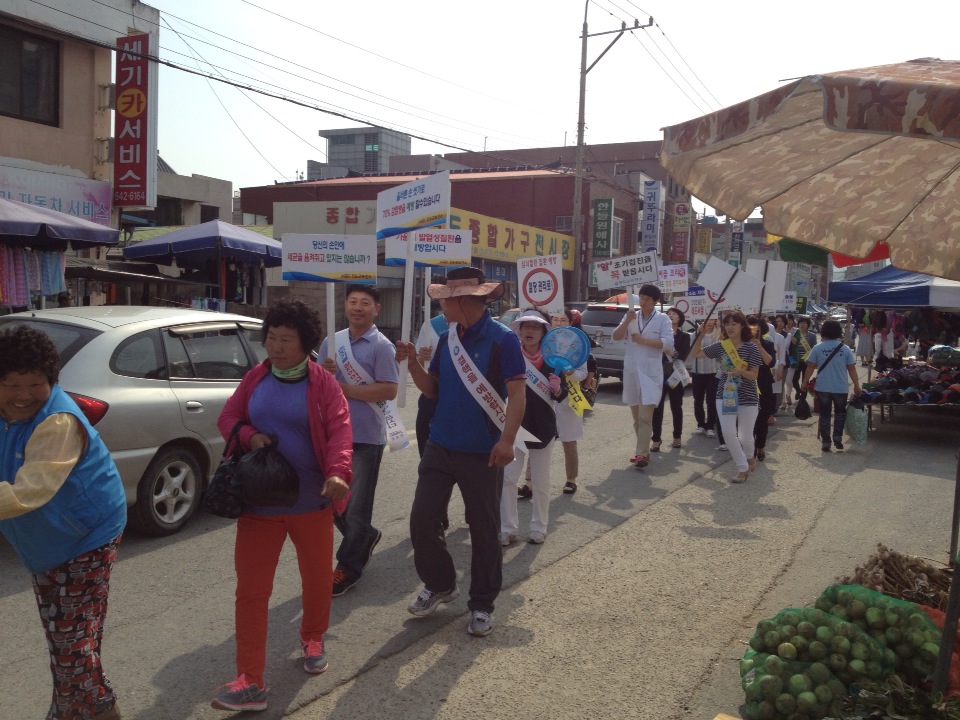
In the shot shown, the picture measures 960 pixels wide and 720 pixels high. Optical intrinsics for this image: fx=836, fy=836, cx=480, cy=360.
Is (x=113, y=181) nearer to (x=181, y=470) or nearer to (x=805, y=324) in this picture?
(x=181, y=470)

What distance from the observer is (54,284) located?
10.7m

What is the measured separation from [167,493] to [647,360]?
5257 millimetres

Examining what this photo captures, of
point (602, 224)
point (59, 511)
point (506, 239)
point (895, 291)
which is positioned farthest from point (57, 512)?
point (602, 224)

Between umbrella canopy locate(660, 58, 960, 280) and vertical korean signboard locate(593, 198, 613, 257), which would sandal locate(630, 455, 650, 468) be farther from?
vertical korean signboard locate(593, 198, 613, 257)

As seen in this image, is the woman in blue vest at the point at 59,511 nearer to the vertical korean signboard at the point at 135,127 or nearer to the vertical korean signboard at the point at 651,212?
the vertical korean signboard at the point at 135,127

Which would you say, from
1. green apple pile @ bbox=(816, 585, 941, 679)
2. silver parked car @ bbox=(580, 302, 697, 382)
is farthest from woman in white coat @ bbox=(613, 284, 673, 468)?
silver parked car @ bbox=(580, 302, 697, 382)

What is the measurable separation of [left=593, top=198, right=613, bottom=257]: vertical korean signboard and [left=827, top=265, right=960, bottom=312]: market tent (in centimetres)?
2381

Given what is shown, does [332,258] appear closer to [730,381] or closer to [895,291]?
[730,381]

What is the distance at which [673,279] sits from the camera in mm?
13516

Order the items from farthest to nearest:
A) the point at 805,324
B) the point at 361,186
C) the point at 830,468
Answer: the point at 361,186 < the point at 805,324 < the point at 830,468

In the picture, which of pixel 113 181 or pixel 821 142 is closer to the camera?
pixel 821 142

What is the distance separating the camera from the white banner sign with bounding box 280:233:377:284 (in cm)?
606

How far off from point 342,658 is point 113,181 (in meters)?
13.0

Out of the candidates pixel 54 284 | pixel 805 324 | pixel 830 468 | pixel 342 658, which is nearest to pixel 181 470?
pixel 342 658
